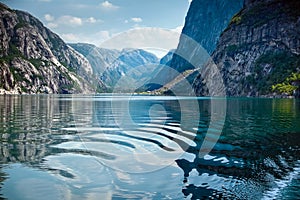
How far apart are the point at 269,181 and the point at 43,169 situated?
15324 millimetres

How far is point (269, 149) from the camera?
2914 cm

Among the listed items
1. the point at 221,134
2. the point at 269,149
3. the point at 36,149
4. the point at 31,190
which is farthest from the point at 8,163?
the point at 221,134

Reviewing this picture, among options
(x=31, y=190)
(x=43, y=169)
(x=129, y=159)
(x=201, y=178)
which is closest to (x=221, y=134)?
(x=129, y=159)

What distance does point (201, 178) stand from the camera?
19516 millimetres

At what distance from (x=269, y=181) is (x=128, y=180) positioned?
897 centimetres

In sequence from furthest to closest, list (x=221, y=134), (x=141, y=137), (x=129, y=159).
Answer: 1. (x=221, y=134)
2. (x=141, y=137)
3. (x=129, y=159)

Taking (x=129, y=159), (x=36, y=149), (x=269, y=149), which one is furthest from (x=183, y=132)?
(x=36, y=149)

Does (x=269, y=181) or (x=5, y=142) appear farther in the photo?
(x=5, y=142)

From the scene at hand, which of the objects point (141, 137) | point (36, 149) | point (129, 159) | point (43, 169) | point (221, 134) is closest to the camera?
point (43, 169)

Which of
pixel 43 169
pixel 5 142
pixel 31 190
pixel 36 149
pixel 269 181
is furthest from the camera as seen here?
pixel 5 142

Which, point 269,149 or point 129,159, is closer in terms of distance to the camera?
point 129,159

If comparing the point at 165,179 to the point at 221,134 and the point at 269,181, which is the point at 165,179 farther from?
the point at 221,134

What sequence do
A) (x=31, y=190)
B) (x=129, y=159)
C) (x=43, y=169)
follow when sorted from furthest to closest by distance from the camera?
(x=129, y=159) → (x=43, y=169) → (x=31, y=190)

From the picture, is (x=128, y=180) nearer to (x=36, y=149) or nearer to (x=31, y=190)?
(x=31, y=190)
